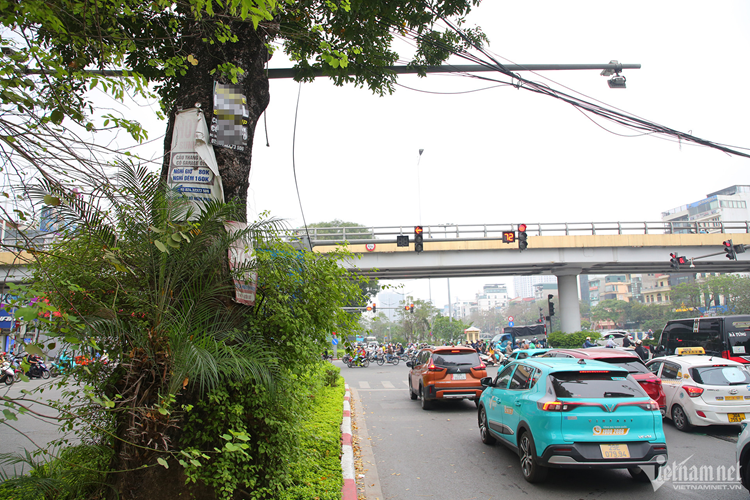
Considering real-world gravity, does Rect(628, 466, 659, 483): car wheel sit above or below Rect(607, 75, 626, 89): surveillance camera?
below

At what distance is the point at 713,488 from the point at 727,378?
3836 mm

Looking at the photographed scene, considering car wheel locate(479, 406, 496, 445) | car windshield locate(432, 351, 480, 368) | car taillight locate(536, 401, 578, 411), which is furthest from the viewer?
car windshield locate(432, 351, 480, 368)

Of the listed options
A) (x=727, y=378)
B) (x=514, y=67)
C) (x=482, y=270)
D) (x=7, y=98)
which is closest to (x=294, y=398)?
(x=7, y=98)

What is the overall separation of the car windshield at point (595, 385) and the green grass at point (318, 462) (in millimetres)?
3043

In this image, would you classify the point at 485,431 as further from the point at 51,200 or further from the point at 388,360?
the point at 388,360

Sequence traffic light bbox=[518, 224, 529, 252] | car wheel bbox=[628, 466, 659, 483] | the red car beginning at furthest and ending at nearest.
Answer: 1. traffic light bbox=[518, 224, 529, 252]
2. the red car
3. car wheel bbox=[628, 466, 659, 483]

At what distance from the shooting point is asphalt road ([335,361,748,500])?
20.0 ft

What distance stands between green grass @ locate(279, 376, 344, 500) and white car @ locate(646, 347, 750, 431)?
21.9 feet

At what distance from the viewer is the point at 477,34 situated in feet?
34.3

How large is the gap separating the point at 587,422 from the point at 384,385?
14.8 metres

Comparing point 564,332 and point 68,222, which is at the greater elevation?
point 68,222

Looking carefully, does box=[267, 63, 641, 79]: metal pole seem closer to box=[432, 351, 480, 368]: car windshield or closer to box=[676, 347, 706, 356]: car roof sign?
box=[432, 351, 480, 368]: car windshield

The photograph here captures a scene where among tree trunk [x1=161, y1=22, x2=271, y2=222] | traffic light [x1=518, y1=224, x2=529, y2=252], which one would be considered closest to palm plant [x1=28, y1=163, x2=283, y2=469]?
tree trunk [x1=161, y1=22, x2=271, y2=222]

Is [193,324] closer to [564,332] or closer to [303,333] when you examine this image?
[303,333]
